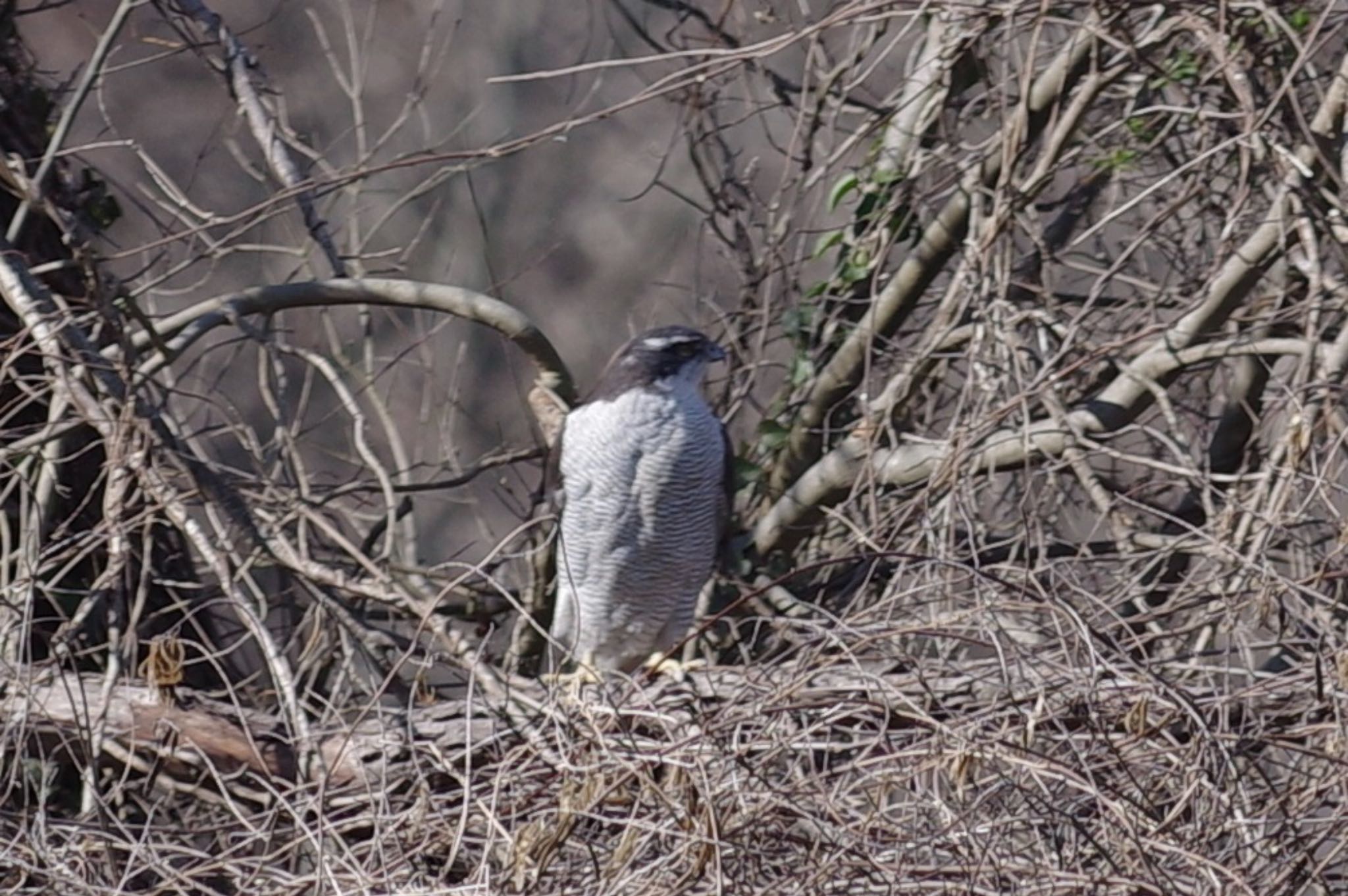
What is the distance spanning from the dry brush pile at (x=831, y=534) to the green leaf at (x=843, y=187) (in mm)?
18

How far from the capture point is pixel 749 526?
5398 millimetres

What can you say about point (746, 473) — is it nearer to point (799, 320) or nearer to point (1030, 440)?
point (799, 320)

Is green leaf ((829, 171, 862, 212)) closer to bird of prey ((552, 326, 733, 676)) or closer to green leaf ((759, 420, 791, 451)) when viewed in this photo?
bird of prey ((552, 326, 733, 676))

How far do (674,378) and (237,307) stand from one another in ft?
4.12

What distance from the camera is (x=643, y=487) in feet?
16.8

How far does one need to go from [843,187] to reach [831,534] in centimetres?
91

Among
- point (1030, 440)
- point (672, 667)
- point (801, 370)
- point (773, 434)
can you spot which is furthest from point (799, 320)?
point (672, 667)

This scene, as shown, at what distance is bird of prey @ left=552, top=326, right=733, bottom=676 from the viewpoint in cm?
498

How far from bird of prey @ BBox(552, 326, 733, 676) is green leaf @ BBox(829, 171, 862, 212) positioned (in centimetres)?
50

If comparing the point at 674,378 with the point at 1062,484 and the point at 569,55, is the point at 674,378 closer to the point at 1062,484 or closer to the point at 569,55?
the point at 1062,484

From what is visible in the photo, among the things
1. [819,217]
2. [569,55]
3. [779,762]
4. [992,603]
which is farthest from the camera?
Answer: [569,55]

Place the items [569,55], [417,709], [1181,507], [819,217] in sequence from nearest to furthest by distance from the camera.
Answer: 1. [417,709]
2. [1181,507]
3. [819,217]
4. [569,55]

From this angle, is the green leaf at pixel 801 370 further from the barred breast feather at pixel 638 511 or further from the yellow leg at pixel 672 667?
the yellow leg at pixel 672 667

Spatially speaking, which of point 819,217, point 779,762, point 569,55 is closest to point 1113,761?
point 779,762
